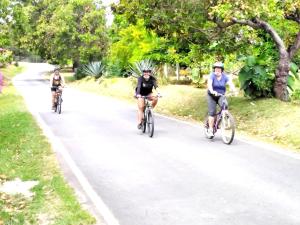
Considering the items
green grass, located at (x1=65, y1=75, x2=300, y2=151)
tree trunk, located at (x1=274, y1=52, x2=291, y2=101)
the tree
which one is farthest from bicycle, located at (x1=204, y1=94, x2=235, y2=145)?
tree trunk, located at (x1=274, y1=52, x2=291, y2=101)

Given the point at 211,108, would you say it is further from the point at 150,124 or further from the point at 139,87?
the point at 139,87

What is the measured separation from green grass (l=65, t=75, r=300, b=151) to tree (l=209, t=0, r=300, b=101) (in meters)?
1.02

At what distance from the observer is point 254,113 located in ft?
52.9

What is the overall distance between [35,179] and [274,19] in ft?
35.6

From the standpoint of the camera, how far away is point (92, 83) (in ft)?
137

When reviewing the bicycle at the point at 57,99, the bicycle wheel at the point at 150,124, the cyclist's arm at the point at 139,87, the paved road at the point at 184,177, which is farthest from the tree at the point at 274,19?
the bicycle at the point at 57,99

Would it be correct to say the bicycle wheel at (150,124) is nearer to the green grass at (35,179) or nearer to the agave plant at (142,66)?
the green grass at (35,179)

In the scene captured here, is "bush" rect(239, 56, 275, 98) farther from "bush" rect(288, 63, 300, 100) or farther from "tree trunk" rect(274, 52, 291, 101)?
"bush" rect(288, 63, 300, 100)

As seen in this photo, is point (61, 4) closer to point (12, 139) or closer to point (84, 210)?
point (12, 139)

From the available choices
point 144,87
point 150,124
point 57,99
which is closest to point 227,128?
point 150,124

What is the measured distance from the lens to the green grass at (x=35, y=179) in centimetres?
700

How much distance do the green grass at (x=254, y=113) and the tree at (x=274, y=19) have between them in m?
1.02

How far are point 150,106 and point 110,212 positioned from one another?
7132mm

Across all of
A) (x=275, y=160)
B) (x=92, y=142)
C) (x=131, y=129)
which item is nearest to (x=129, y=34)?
(x=131, y=129)
